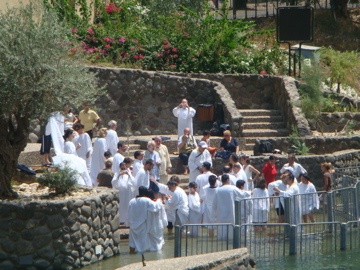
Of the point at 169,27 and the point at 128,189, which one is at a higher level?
the point at 169,27

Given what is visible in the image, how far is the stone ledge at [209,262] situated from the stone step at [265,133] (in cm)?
1108

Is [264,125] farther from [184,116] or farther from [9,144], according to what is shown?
[9,144]

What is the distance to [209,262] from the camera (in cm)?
820

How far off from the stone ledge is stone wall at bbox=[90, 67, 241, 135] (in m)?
11.9

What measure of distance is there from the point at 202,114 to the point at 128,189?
7545mm

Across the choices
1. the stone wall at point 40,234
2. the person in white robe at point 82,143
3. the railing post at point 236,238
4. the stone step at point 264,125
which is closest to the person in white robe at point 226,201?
the railing post at point 236,238

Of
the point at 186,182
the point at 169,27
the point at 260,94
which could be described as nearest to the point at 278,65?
the point at 260,94

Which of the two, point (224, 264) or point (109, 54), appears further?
point (109, 54)

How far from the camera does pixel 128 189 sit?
13.6 metres

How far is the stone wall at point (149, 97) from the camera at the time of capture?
20.7 meters

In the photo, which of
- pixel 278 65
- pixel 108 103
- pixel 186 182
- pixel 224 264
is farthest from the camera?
pixel 278 65

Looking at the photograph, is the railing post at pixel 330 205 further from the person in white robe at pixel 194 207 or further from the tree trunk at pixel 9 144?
the tree trunk at pixel 9 144

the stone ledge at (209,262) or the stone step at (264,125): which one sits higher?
the stone step at (264,125)

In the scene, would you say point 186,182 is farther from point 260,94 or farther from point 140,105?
point 260,94
